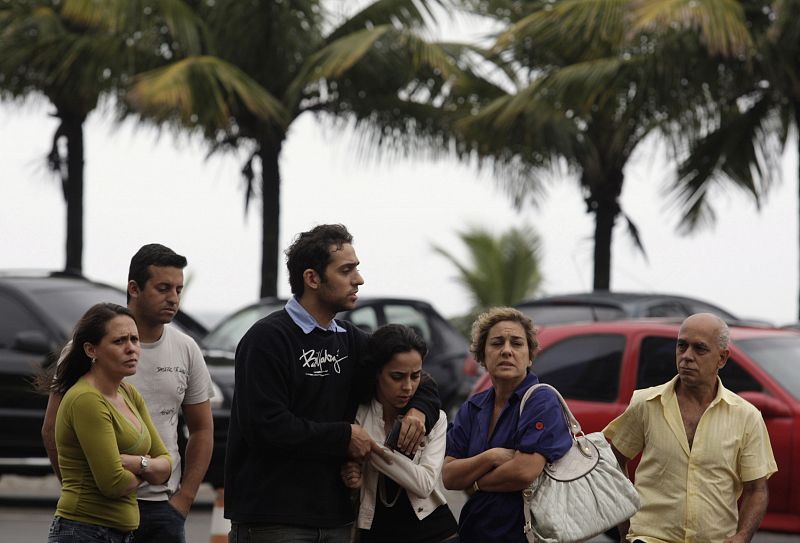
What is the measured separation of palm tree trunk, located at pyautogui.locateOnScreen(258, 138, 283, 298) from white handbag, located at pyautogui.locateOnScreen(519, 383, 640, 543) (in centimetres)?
1707

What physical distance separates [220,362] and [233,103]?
965cm

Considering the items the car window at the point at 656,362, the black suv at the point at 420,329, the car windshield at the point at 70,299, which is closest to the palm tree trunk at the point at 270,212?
the black suv at the point at 420,329

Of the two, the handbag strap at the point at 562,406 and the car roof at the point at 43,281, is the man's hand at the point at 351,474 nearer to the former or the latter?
the handbag strap at the point at 562,406

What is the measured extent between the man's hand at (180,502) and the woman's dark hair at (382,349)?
0.83 m

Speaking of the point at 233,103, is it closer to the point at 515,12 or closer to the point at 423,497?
the point at 515,12

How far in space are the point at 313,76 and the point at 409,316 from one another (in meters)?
5.75

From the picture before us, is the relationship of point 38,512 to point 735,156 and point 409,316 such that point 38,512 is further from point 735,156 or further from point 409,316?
point 735,156

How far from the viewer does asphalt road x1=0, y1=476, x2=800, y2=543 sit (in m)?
9.67

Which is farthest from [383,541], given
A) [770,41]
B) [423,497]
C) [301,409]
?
[770,41]

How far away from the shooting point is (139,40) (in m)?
20.9

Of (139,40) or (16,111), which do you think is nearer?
(139,40)

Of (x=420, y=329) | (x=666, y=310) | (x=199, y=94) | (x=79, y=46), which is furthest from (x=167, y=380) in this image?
(x=79, y=46)

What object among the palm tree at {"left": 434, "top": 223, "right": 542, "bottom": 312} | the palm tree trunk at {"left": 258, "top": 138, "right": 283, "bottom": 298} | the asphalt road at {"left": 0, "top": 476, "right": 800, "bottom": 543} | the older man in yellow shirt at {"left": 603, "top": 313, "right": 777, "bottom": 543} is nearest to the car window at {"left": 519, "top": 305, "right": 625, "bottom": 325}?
the asphalt road at {"left": 0, "top": 476, "right": 800, "bottom": 543}

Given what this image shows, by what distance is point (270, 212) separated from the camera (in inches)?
853
